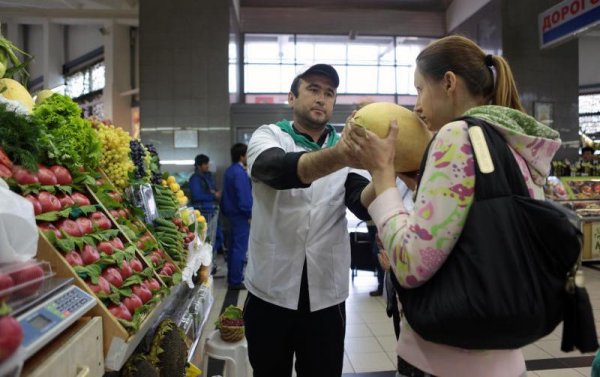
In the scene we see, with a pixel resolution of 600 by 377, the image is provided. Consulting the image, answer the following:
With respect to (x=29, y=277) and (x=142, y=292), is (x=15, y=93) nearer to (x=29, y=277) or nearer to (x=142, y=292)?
(x=142, y=292)

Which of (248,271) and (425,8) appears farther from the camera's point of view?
(425,8)

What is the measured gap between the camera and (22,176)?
5.07ft

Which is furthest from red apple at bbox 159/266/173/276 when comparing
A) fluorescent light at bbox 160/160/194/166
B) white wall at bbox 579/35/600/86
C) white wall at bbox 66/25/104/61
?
white wall at bbox 66/25/104/61

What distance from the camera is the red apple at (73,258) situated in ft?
4.85

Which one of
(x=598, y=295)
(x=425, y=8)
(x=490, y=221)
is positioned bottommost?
(x=598, y=295)

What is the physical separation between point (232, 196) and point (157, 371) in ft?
15.2

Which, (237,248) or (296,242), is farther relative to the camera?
(237,248)

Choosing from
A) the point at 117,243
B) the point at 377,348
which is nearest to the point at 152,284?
the point at 117,243

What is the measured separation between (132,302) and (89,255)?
0.72ft

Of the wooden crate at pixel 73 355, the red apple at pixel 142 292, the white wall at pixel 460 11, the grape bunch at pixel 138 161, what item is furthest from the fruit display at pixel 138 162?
the white wall at pixel 460 11

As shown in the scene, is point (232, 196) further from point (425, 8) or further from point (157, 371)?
point (425, 8)

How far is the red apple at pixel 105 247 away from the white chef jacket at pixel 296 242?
22.5 inches

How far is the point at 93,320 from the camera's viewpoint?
4.50 ft

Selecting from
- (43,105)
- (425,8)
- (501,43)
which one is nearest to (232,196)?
Result: (43,105)
